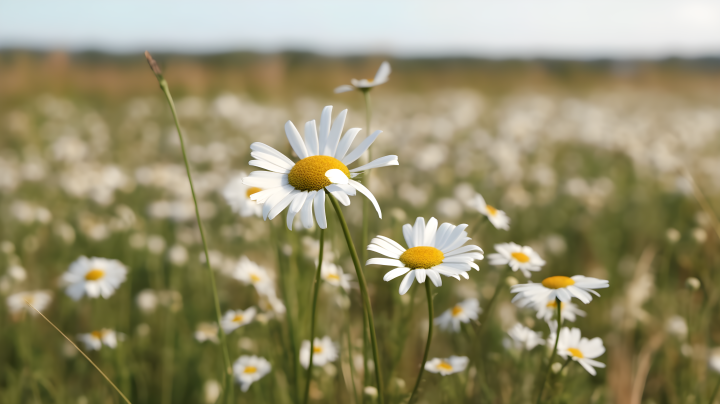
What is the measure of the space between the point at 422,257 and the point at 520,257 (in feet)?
1.38

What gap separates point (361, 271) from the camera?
29.5 inches

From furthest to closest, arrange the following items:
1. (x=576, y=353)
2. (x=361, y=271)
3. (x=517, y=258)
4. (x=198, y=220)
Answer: (x=517, y=258)
(x=576, y=353)
(x=198, y=220)
(x=361, y=271)

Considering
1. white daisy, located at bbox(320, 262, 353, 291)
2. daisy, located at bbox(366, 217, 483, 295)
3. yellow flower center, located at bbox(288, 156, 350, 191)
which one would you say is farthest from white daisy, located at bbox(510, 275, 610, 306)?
white daisy, located at bbox(320, 262, 353, 291)

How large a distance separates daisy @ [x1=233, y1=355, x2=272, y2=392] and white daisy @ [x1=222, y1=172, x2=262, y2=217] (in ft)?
1.38

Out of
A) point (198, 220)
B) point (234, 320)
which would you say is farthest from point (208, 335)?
point (198, 220)

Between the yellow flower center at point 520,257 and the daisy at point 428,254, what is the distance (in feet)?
1.03

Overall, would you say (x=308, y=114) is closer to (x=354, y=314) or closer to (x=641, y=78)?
(x=354, y=314)

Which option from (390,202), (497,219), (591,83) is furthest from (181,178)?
(591,83)

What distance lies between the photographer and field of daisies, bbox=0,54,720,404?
2.97 feet

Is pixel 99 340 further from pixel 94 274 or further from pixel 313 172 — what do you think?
pixel 313 172

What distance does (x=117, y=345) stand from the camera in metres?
1.42

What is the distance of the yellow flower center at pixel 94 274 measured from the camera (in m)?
1.53

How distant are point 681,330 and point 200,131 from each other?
505 centimetres

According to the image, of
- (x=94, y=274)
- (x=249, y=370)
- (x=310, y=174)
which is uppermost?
(x=310, y=174)
